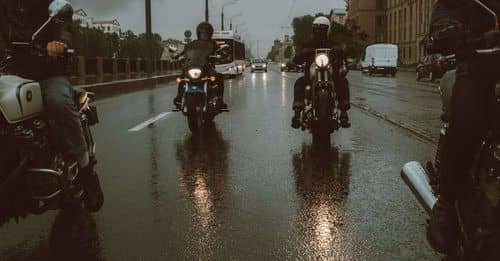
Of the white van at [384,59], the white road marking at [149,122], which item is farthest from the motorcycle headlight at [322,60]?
the white van at [384,59]

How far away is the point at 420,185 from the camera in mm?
3330

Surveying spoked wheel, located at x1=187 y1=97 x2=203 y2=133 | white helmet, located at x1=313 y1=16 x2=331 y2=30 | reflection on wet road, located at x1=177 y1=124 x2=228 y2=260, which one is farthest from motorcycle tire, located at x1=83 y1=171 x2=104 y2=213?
spoked wheel, located at x1=187 y1=97 x2=203 y2=133

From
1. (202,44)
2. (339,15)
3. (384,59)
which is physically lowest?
(384,59)

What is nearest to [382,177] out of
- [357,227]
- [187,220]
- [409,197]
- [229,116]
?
[409,197]

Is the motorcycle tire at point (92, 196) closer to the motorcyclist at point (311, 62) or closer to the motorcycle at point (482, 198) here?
the motorcycle at point (482, 198)

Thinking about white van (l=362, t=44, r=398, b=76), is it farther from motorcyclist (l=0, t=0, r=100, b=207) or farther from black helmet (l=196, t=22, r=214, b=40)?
motorcyclist (l=0, t=0, r=100, b=207)

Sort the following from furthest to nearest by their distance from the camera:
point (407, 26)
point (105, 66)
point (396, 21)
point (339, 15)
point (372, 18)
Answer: point (339, 15) → point (372, 18) → point (396, 21) → point (407, 26) → point (105, 66)

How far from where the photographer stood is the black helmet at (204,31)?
10352 mm

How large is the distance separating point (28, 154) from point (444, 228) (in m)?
2.33

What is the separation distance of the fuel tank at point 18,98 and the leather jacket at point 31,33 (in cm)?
18

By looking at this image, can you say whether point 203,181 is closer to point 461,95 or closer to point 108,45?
point 461,95

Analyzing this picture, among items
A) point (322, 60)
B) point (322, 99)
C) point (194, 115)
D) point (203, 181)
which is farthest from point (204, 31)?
point (203, 181)

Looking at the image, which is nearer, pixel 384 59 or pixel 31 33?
pixel 31 33

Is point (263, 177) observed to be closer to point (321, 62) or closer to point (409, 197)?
point (409, 197)
